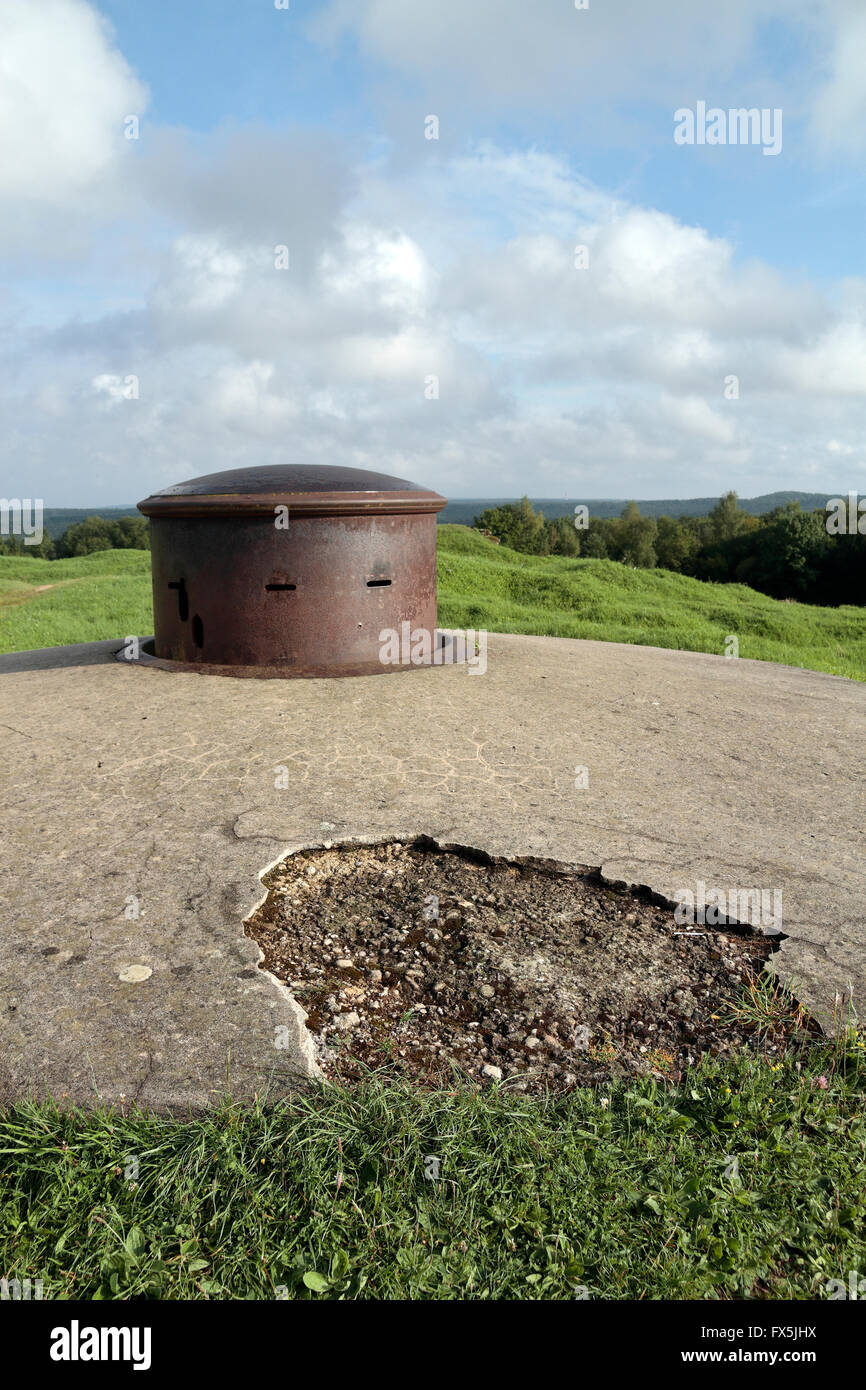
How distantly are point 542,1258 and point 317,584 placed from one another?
4763 mm

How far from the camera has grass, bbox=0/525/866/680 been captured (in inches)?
429

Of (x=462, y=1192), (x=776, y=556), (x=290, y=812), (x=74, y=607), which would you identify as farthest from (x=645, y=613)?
(x=776, y=556)

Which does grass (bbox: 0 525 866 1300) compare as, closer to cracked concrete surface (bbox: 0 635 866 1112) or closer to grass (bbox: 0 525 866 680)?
cracked concrete surface (bbox: 0 635 866 1112)

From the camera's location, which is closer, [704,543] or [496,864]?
[496,864]

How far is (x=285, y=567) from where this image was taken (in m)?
6.12

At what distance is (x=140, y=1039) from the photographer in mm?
2523

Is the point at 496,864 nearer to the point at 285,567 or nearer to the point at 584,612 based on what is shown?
the point at 285,567

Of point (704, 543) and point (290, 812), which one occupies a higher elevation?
point (704, 543)

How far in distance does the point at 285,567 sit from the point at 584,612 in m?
8.58

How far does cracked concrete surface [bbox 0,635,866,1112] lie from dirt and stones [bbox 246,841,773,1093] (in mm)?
133
